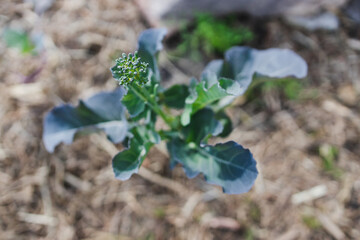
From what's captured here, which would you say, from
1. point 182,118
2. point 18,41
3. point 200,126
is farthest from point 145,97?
point 18,41

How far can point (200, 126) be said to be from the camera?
1.53 m

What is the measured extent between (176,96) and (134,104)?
0.88 feet

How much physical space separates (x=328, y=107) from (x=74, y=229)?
1.70 metres

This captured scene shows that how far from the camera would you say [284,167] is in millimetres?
2135

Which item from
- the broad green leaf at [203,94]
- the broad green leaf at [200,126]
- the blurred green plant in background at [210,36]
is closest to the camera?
the broad green leaf at [203,94]

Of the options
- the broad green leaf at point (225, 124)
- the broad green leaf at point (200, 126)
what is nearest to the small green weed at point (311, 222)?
the broad green leaf at point (225, 124)

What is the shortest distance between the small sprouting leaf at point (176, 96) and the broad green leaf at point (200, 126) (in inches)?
3.4

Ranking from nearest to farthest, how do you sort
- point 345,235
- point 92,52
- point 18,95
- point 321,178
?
point 345,235, point 321,178, point 18,95, point 92,52

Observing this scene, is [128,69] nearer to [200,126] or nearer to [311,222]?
[200,126]

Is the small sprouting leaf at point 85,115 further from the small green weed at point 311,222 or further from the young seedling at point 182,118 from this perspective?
the small green weed at point 311,222

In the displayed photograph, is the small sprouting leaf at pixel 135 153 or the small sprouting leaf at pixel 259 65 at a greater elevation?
the small sprouting leaf at pixel 259 65

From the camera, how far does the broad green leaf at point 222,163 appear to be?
134 centimetres

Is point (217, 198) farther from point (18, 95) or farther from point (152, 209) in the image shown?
point (18, 95)

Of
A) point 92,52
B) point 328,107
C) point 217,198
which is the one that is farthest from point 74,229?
point 328,107
